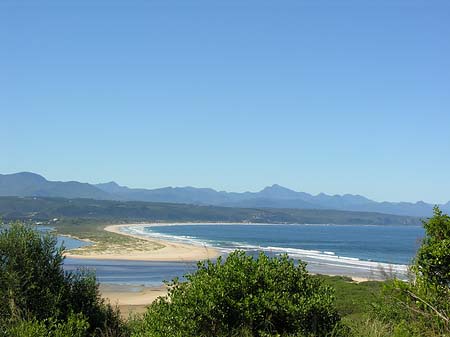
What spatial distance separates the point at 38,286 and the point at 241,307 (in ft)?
24.4

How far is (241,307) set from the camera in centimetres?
1109

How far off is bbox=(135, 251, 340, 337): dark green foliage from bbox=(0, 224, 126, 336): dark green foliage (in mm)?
4181

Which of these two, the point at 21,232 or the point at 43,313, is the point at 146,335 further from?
the point at 21,232

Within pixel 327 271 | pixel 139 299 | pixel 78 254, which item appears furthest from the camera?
pixel 78 254

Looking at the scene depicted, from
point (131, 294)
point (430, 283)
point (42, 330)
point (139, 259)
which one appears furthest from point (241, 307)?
point (139, 259)

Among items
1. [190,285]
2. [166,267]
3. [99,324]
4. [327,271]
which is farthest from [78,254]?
[190,285]

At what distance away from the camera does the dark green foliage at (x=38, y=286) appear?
50.1 ft

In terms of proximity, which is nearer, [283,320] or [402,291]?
[402,291]

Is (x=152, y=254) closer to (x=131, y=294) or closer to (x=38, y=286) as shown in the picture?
(x=131, y=294)

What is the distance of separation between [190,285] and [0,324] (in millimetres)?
5994

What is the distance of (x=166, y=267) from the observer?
8312cm

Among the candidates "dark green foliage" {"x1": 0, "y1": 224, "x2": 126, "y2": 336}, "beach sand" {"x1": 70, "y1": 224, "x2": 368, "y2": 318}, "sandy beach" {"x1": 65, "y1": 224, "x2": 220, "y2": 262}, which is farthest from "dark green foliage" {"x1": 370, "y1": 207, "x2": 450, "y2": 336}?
"sandy beach" {"x1": 65, "y1": 224, "x2": 220, "y2": 262}

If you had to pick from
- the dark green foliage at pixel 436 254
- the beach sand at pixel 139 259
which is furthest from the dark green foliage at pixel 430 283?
the beach sand at pixel 139 259

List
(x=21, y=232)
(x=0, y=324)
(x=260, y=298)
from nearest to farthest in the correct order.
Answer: (x=260, y=298) → (x=0, y=324) → (x=21, y=232)
